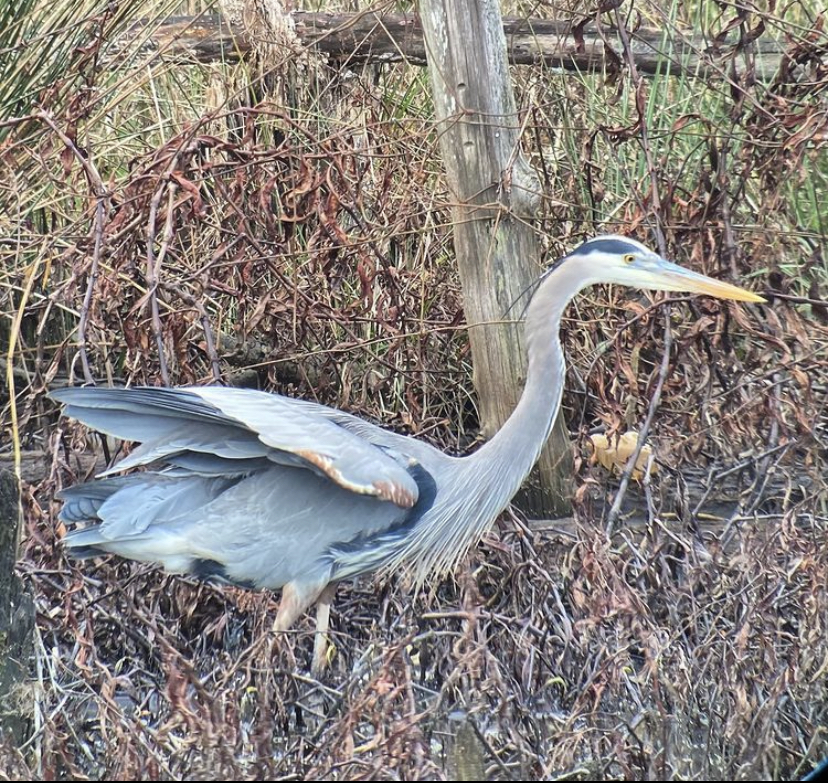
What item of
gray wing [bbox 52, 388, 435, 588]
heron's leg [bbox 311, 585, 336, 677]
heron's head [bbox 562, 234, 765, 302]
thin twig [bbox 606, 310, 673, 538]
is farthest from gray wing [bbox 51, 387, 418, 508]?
heron's head [bbox 562, 234, 765, 302]

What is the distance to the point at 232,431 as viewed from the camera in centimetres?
348

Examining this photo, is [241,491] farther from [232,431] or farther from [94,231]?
[94,231]

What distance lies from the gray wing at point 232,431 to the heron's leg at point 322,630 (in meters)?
0.42

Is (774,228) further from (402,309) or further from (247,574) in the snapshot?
(247,574)

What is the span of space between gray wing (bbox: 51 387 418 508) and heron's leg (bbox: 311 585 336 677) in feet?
1.37

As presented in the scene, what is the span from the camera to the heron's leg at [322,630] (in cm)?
360

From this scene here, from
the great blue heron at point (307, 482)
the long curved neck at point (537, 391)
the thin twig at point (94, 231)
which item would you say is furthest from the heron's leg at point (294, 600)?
the thin twig at point (94, 231)

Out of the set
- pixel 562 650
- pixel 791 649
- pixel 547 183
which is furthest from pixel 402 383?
pixel 791 649

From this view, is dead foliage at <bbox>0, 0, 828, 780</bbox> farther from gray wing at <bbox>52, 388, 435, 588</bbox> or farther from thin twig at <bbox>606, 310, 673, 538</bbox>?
gray wing at <bbox>52, 388, 435, 588</bbox>

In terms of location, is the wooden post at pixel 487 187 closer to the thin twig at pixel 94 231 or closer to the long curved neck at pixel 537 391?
the long curved neck at pixel 537 391

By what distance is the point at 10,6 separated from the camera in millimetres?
4477

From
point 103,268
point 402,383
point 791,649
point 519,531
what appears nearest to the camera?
point 791,649

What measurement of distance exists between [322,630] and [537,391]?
2.86 feet

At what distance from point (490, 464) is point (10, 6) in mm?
2266
